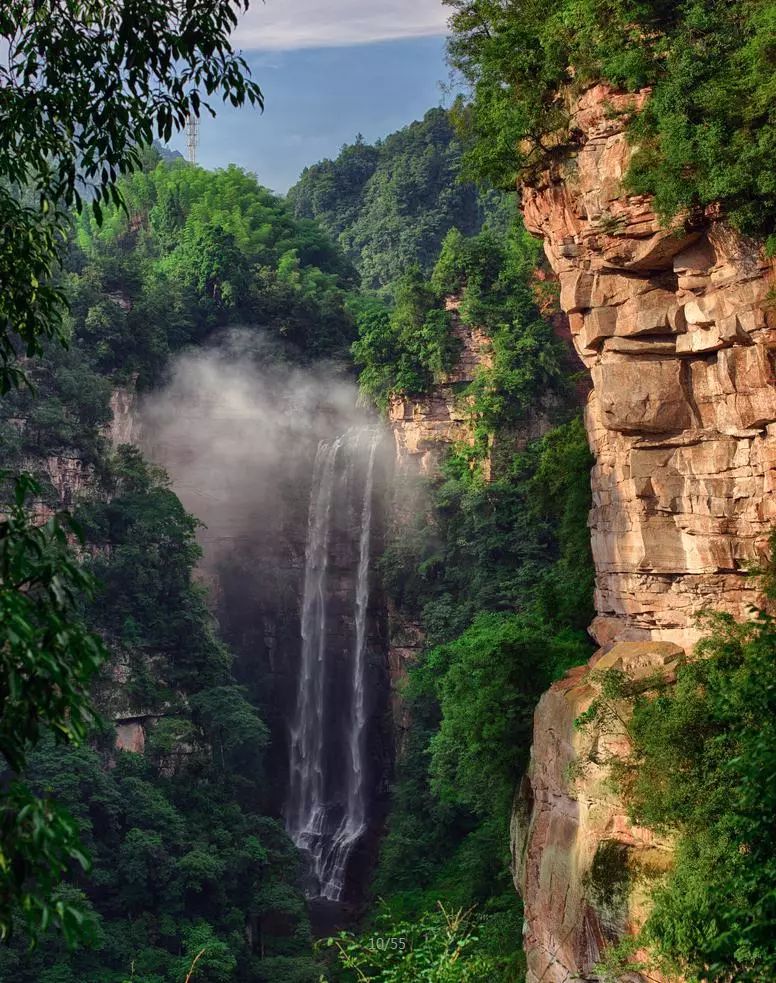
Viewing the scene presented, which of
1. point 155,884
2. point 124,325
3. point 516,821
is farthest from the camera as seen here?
point 124,325

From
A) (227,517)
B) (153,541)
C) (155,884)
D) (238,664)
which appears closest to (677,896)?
(155,884)

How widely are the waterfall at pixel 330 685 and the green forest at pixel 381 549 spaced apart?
43.3 inches

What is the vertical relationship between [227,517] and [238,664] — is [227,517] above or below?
above

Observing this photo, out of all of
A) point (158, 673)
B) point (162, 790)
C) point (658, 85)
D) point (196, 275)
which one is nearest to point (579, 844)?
point (658, 85)

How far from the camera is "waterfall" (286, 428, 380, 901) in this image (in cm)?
3219

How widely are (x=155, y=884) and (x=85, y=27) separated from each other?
2091cm

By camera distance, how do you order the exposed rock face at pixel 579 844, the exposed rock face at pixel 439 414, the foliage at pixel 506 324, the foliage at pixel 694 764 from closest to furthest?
the foliage at pixel 694 764
the exposed rock face at pixel 579 844
the foliage at pixel 506 324
the exposed rock face at pixel 439 414

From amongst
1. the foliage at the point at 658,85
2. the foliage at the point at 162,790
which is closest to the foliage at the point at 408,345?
the foliage at the point at 162,790

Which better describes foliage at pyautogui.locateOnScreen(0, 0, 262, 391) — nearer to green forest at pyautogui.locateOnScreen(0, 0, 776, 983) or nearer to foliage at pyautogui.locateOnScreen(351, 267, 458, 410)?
green forest at pyautogui.locateOnScreen(0, 0, 776, 983)

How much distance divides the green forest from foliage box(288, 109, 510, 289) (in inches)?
8.1

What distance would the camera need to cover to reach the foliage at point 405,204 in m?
47.7

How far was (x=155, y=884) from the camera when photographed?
80.0 ft

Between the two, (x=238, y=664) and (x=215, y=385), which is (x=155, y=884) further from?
(x=215, y=385)

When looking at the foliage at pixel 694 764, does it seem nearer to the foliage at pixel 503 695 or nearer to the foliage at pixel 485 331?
the foliage at pixel 503 695
